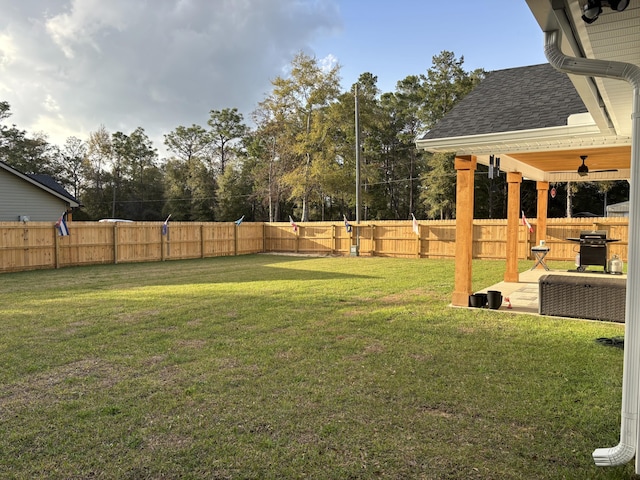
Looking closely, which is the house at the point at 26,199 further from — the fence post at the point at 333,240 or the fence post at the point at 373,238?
the fence post at the point at 373,238

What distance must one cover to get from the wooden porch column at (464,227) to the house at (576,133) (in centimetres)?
1

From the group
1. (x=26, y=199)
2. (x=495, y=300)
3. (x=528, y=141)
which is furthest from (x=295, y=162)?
(x=495, y=300)

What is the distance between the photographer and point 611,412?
9.39 feet

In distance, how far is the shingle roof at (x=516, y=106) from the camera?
5969mm

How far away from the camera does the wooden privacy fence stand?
1257 cm

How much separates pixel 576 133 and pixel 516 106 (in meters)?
1.27

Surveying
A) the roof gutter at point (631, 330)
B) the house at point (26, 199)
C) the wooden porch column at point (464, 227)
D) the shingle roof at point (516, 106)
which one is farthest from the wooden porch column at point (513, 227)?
the house at point (26, 199)

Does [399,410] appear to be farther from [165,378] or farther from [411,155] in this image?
[411,155]

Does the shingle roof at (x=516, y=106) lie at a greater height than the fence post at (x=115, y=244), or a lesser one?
greater

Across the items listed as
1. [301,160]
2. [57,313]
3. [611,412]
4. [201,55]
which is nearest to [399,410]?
[611,412]

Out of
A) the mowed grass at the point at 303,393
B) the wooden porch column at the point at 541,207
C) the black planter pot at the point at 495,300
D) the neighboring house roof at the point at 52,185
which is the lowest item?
the mowed grass at the point at 303,393

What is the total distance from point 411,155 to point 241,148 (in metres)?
15.8

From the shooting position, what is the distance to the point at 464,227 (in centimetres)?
662

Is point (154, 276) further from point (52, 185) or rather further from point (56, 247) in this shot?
point (52, 185)
